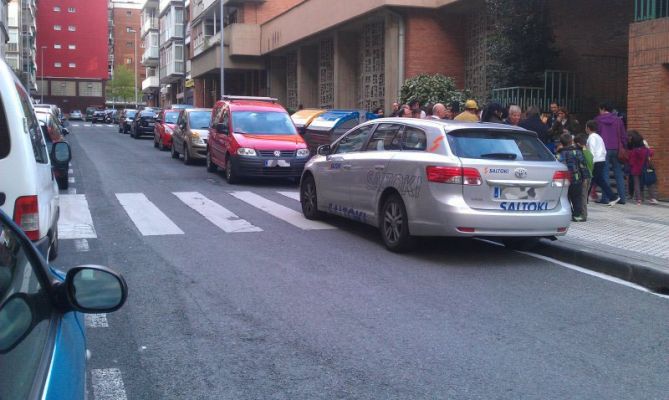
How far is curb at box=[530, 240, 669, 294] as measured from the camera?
808 cm

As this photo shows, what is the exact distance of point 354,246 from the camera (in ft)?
33.0

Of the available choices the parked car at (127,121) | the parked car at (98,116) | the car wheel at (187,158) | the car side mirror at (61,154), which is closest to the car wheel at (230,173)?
the car wheel at (187,158)

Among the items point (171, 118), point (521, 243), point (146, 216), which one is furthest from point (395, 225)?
point (171, 118)

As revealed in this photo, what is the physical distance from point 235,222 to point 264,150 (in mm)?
5308

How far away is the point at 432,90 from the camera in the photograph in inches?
878

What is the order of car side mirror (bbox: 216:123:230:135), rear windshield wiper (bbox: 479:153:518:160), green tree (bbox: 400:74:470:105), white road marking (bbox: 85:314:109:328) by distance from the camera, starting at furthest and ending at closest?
green tree (bbox: 400:74:470:105) → car side mirror (bbox: 216:123:230:135) → rear windshield wiper (bbox: 479:153:518:160) → white road marking (bbox: 85:314:109:328)

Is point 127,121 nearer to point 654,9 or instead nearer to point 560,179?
point 654,9

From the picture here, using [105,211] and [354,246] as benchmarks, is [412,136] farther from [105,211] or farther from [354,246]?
[105,211]

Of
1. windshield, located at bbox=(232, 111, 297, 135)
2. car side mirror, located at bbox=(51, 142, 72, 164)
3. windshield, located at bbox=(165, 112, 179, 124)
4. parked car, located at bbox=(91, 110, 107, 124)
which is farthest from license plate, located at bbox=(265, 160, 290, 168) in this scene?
parked car, located at bbox=(91, 110, 107, 124)

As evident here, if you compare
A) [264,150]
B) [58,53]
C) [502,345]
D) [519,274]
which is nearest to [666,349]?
[502,345]

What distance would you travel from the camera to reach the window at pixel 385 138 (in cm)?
1013

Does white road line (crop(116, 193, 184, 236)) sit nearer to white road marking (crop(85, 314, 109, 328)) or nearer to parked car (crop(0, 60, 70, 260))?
white road marking (crop(85, 314, 109, 328))

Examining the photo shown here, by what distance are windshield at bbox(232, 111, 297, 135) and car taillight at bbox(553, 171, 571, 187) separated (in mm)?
9887

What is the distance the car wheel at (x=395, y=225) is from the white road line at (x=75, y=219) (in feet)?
12.9
